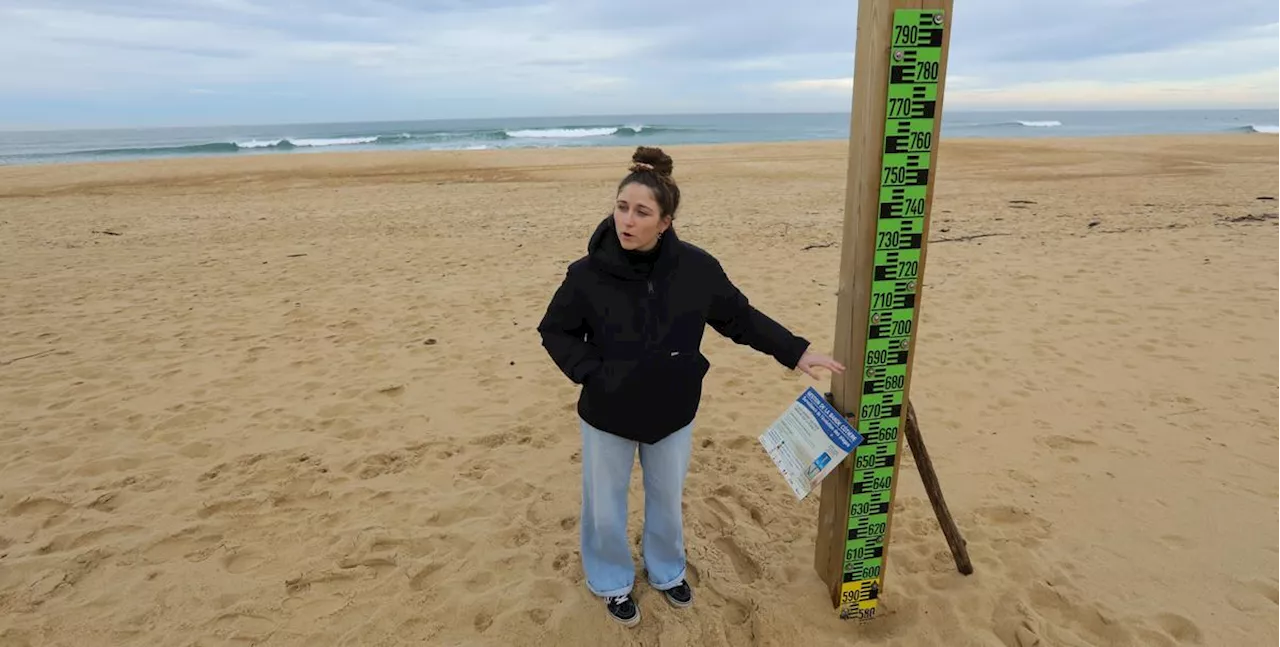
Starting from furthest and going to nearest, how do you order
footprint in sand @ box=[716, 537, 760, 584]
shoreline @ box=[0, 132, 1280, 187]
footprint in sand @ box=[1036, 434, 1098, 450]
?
shoreline @ box=[0, 132, 1280, 187]
footprint in sand @ box=[1036, 434, 1098, 450]
footprint in sand @ box=[716, 537, 760, 584]

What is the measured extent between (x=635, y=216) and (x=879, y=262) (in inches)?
33.7

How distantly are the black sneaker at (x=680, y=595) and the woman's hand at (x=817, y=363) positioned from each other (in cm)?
120

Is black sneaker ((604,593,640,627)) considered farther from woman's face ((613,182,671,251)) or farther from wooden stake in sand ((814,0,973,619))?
woman's face ((613,182,671,251))

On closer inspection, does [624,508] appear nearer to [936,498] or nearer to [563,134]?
[936,498]

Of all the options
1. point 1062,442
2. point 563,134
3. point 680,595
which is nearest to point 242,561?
point 680,595

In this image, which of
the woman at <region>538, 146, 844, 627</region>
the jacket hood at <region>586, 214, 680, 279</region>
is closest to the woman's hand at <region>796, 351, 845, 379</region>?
the woman at <region>538, 146, 844, 627</region>

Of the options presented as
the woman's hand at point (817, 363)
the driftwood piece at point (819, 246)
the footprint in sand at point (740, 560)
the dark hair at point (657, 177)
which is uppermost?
the dark hair at point (657, 177)

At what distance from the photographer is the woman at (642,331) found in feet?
7.80

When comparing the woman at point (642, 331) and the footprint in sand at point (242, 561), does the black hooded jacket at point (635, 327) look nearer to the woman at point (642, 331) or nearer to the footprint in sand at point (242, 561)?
the woman at point (642, 331)

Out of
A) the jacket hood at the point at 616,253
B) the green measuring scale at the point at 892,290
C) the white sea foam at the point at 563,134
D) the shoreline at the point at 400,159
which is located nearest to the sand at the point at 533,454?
the green measuring scale at the point at 892,290

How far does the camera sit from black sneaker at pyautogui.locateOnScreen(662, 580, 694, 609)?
3006mm

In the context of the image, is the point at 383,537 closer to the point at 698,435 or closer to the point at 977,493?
the point at 698,435

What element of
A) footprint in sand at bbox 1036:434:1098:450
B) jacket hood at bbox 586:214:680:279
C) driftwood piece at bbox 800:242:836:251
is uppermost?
jacket hood at bbox 586:214:680:279

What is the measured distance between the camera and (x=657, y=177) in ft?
7.72
